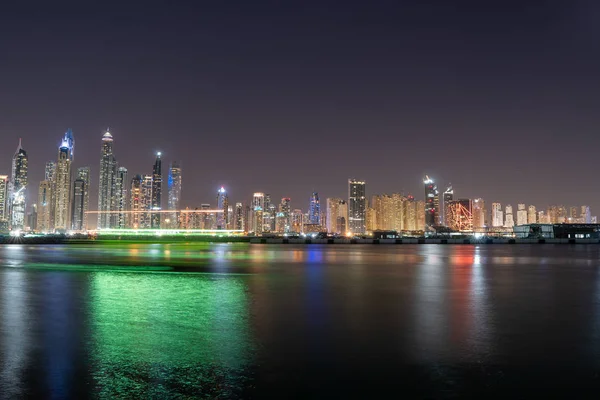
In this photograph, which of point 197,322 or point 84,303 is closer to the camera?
point 197,322

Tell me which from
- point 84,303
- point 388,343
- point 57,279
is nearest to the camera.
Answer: point 388,343

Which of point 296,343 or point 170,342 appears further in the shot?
point 296,343

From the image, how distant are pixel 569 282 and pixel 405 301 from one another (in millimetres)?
11790

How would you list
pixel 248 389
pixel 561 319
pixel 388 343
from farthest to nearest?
pixel 561 319 < pixel 388 343 < pixel 248 389

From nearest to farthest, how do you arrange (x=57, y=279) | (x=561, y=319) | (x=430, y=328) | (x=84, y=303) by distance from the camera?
(x=430, y=328)
(x=561, y=319)
(x=84, y=303)
(x=57, y=279)

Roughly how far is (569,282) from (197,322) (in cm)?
1940

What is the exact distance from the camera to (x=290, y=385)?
703 cm

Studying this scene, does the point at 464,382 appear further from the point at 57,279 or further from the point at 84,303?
the point at 57,279

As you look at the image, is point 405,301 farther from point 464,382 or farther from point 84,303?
point 84,303

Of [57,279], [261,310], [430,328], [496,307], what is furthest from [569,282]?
[57,279]

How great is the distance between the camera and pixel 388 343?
9.88 metres

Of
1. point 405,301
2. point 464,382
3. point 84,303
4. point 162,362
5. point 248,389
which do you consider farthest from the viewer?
point 405,301

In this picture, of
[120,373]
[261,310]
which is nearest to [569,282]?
[261,310]

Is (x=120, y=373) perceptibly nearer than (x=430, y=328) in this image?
Yes
